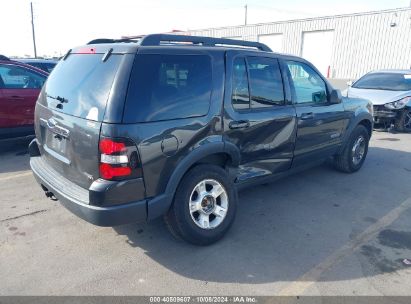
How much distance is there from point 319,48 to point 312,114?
22.3 m

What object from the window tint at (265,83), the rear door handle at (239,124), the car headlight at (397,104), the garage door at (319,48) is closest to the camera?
the rear door handle at (239,124)

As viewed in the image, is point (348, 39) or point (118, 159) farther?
point (348, 39)

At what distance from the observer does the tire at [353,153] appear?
17.2 feet

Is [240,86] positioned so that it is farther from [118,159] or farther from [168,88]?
[118,159]

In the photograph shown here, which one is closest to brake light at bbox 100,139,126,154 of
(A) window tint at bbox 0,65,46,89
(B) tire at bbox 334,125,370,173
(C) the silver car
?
(B) tire at bbox 334,125,370,173

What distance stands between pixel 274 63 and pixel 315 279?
232 cm

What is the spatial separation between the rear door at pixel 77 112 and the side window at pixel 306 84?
88.8 inches

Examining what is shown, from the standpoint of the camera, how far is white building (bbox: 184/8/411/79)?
20.0 metres

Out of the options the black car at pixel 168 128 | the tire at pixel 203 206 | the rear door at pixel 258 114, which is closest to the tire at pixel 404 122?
the black car at pixel 168 128

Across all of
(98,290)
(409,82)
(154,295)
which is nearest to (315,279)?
(154,295)

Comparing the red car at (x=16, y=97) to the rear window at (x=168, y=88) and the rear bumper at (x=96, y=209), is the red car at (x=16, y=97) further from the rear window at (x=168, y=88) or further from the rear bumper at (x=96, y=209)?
the rear window at (x=168, y=88)

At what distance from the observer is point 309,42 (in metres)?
24.8

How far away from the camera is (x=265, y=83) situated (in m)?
3.66

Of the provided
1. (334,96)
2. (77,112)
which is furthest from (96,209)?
(334,96)
